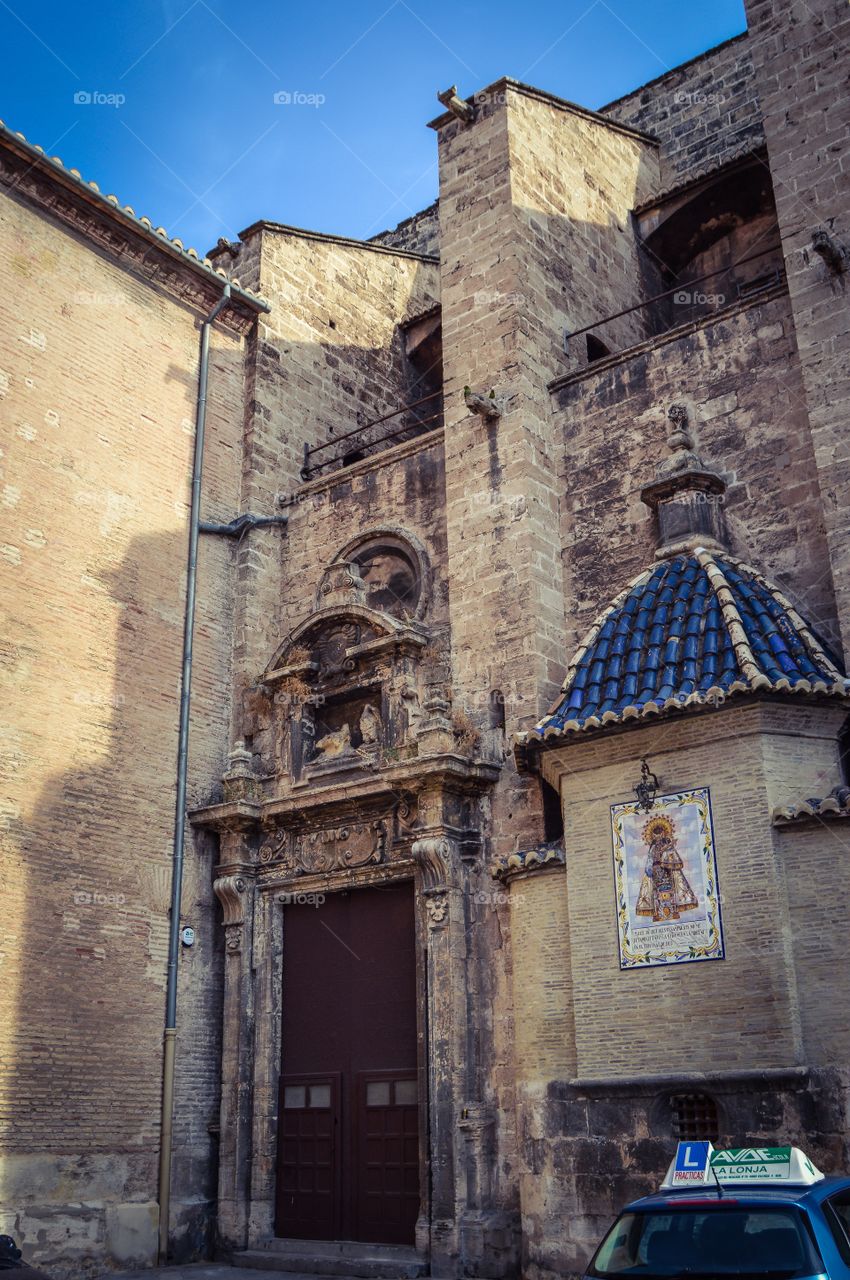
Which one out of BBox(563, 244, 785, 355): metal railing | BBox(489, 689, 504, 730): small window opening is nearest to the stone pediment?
BBox(489, 689, 504, 730): small window opening

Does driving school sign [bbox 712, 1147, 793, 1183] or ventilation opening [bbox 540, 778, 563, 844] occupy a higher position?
ventilation opening [bbox 540, 778, 563, 844]

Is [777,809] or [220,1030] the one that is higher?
[777,809]

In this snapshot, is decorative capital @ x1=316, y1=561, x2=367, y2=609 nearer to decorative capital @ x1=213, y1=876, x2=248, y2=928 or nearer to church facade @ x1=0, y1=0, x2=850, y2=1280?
church facade @ x1=0, y1=0, x2=850, y2=1280

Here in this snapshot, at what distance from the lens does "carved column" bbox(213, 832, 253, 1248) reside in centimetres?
1329

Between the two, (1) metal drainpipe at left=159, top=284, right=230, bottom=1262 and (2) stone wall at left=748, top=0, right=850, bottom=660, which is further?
(1) metal drainpipe at left=159, top=284, right=230, bottom=1262

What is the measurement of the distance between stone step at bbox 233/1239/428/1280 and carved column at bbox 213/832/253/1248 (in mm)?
335

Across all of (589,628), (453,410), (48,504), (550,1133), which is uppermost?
(453,410)

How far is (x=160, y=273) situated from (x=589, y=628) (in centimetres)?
728

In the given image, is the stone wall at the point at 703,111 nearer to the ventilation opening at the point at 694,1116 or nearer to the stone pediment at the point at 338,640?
the stone pediment at the point at 338,640

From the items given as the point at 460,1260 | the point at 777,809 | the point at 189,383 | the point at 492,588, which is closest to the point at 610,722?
the point at 777,809

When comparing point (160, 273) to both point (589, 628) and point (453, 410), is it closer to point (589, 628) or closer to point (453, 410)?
point (453, 410)

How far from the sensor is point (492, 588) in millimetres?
13594

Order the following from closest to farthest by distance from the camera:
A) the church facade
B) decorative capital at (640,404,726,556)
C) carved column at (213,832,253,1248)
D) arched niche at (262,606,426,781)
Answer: the church facade, decorative capital at (640,404,726,556), carved column at (213,832,253,1248), arched niche at (262,606,426,781)

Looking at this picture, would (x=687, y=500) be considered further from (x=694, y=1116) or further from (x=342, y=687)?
(x=694, y=1116)
